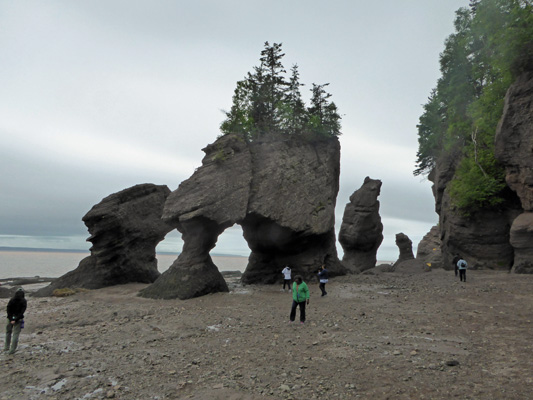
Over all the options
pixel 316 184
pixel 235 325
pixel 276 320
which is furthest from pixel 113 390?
pixel 316 184

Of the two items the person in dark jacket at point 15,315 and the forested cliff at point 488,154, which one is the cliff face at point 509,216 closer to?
the forested cliff at point 488,154

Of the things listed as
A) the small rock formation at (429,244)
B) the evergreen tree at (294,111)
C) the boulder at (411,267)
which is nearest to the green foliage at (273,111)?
the evergreen tree at (294,111)

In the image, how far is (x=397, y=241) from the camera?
5712 cm

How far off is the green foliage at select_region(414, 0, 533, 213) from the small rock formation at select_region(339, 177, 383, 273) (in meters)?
11.6

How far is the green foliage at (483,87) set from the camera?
88.7 feet

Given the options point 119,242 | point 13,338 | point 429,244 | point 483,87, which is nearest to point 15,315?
point 13,338

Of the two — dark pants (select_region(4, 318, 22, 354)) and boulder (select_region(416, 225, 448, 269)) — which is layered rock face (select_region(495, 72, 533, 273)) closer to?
dark pants (select_region(4, 318, 22, 354))

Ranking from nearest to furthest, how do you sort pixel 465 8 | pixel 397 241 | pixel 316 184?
pixel 316 184 → pixel 465 8 → pixel 397 241

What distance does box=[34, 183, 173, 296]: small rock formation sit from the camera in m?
30.0

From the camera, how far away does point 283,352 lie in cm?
990

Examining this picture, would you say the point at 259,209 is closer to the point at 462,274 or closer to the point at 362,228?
the point at 462,274

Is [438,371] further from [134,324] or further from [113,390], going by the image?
[134,324]

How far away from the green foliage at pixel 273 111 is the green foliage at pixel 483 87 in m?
13.2

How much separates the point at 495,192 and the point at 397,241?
28236mm
